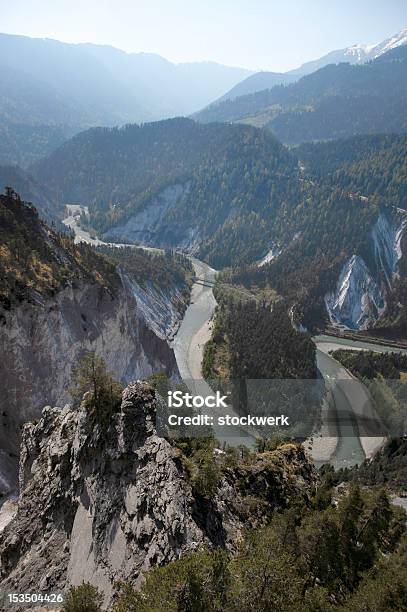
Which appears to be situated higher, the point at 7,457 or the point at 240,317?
the point at 7,457

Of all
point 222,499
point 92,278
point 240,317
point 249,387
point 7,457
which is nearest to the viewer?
point 222,499

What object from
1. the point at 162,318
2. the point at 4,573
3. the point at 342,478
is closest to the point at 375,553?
the point at 4,573

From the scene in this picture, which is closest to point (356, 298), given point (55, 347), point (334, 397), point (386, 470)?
point (334, 397)

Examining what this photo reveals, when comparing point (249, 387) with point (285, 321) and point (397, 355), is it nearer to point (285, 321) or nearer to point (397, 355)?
point (285, 321)

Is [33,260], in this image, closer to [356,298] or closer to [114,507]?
[114,507]

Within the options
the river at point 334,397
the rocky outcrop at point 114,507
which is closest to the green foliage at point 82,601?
the rocky outcrop at point 114,507

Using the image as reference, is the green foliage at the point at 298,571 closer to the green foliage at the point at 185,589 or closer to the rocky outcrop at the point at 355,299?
the green foliage at the point at 185,589

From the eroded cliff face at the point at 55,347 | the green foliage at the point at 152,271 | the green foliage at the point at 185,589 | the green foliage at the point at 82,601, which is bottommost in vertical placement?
the green foliage at the point at 152,271
